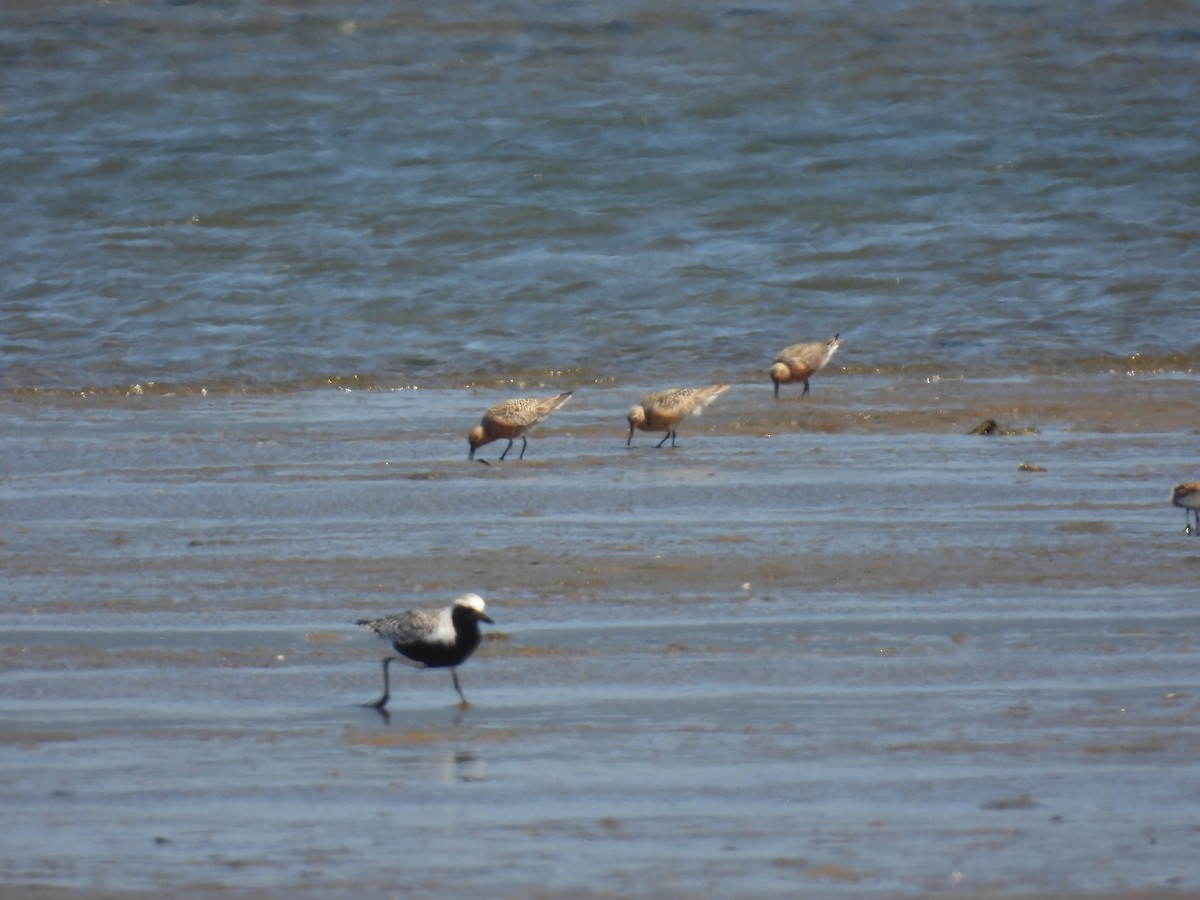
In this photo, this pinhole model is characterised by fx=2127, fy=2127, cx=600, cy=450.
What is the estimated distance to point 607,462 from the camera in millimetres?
10484

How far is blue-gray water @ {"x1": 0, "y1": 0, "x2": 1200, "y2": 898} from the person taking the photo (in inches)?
186

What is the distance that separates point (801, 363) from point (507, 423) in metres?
2.88

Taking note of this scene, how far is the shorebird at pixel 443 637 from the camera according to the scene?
19.2ft

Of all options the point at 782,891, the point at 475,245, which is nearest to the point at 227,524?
the point at 782,891

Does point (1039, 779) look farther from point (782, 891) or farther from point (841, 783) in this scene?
point (782, 891)

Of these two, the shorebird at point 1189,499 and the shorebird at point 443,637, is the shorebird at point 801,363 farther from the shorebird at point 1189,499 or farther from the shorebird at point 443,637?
the shorebird at point 443,637

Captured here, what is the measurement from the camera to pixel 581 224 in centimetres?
1972

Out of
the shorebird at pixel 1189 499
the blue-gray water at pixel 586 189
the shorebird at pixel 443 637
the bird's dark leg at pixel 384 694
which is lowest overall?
the blue-gray water at pixel 586 189

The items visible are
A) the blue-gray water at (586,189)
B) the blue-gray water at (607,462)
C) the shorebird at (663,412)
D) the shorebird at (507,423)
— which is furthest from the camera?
the blue-gray water at (586,189)

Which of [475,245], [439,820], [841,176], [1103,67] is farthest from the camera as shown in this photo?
[1103,67]

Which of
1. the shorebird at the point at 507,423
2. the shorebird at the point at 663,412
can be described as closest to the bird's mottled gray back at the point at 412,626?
the shorebird at the point at 507,423

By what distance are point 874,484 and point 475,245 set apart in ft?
33.7

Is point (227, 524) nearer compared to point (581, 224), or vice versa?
point (227, 524)

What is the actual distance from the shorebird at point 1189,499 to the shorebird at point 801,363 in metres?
5.06
